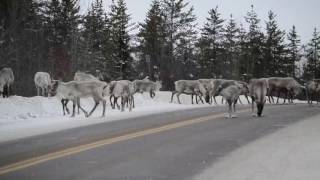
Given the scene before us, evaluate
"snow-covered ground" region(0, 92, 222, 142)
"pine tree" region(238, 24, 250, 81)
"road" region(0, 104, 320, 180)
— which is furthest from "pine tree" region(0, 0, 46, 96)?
"pine tree" region(238, 24, 250, 81)

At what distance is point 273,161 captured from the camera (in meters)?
11.0

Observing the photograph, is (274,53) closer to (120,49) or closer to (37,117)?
(120,49)

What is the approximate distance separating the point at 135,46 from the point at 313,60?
35.0 meters

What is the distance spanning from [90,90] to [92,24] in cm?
3702

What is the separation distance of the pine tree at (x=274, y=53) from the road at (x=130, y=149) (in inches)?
2275

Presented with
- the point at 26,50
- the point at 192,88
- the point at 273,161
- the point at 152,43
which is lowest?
the point at 273,161

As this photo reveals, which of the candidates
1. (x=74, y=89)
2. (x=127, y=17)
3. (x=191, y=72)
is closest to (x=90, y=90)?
(x=74, y=89)

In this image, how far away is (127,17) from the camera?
2322 inches

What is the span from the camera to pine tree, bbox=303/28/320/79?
86.0m

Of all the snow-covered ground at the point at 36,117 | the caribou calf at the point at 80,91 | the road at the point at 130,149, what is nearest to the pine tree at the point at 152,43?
the snow-covered ground at the point at 36,117

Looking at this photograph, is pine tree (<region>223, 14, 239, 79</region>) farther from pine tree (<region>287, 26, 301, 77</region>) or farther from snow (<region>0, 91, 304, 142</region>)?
snow (<region>0, 91, 304, 142</region>)

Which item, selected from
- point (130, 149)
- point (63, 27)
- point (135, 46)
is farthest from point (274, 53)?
point (130, 149)

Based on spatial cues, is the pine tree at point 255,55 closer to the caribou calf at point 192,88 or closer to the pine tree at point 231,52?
the pine tree at point 231,52

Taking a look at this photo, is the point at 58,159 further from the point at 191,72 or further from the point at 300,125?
the point at 191,72
